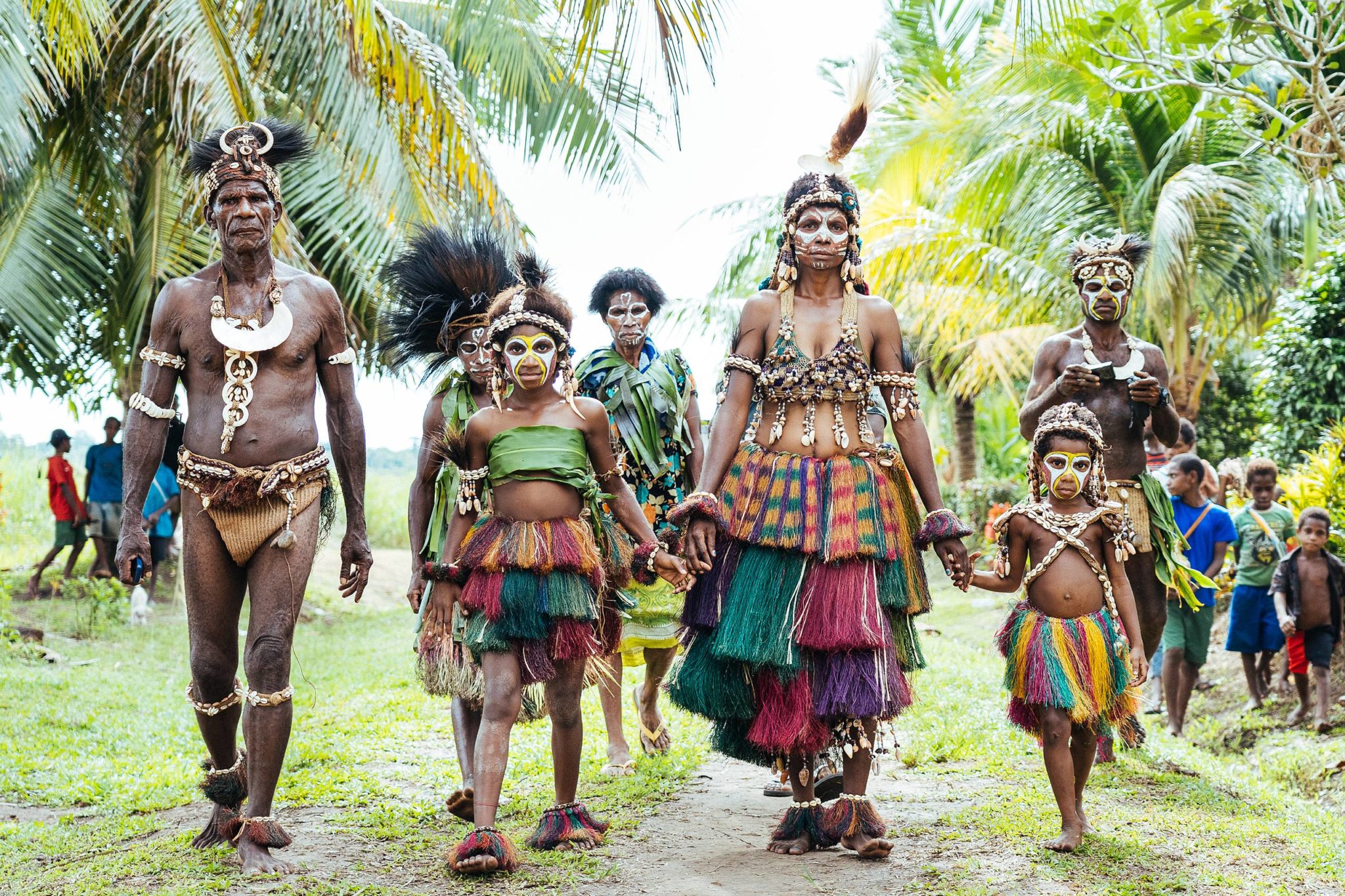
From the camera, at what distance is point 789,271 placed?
5059 mm

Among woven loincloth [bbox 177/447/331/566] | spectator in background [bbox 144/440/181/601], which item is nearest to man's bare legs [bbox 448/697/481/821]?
woven loincloth [bbox 177/447/331/566]

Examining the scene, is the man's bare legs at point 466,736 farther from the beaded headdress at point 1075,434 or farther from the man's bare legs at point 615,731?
the beaded headdress at point 1075,434

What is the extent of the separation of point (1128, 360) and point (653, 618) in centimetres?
260

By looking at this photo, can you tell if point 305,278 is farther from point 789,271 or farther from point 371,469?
point 371,469

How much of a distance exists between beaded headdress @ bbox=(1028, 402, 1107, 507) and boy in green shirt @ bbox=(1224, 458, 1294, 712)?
4.45 metres

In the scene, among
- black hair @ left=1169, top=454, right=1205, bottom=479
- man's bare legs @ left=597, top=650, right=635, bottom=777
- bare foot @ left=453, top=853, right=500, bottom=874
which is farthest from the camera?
black hair @ left=1169, top=454, right=1205, bottom=479

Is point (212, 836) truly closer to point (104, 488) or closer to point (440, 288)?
point (440, 288)

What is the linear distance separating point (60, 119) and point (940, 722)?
8.72 m

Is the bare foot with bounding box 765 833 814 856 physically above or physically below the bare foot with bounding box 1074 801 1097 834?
below

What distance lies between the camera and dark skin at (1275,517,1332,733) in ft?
27.6

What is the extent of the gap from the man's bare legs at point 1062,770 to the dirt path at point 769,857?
0.23 metres

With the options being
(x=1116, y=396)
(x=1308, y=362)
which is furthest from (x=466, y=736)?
(x=1308, y=362)

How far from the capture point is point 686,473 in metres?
6.70

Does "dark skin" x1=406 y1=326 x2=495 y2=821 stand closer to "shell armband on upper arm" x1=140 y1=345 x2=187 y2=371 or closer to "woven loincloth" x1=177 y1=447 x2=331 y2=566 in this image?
"woven loincloth" x1=177 y1=447 x2=331 y2=566
